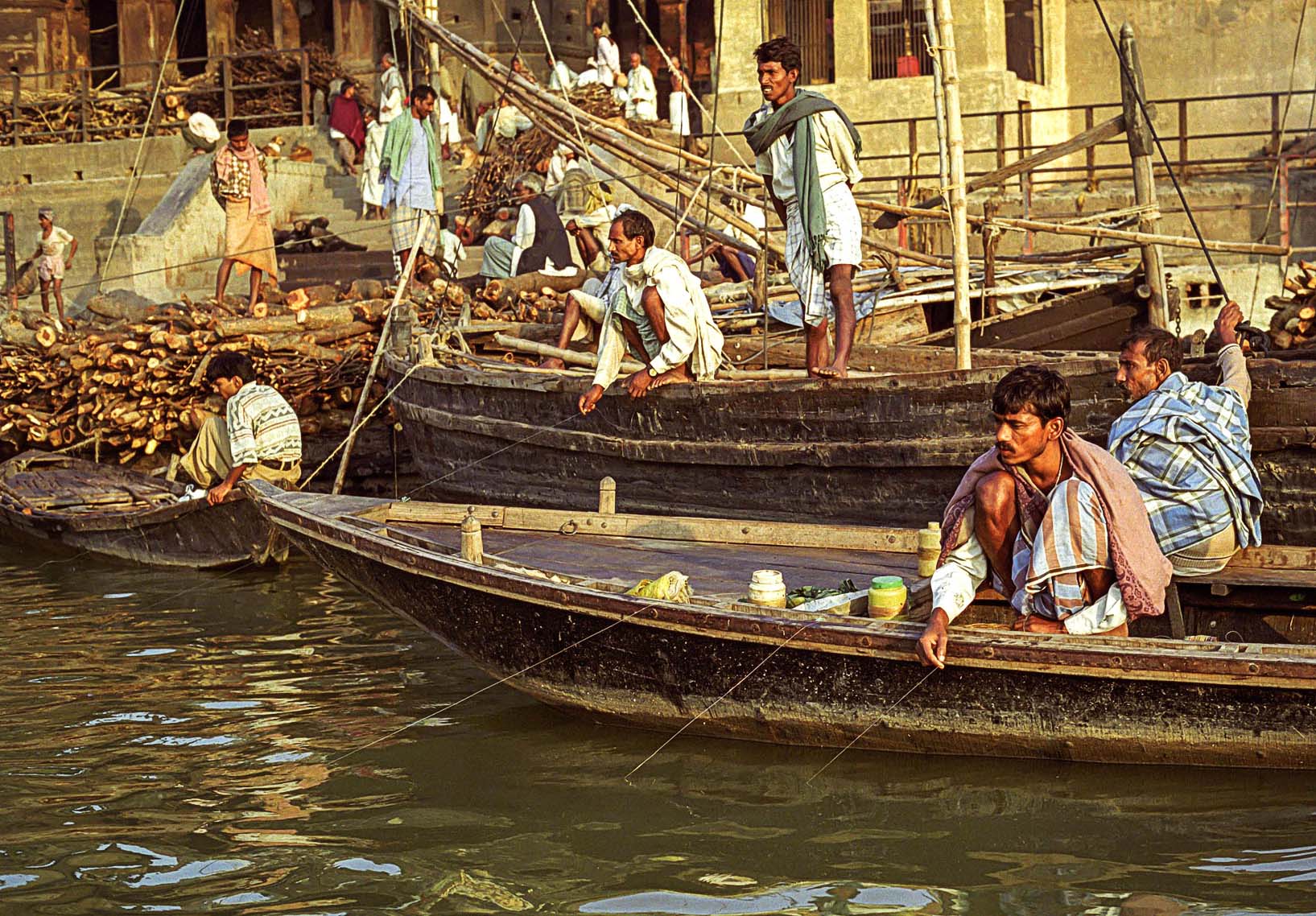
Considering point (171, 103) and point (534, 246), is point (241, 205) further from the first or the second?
point (171, 103)

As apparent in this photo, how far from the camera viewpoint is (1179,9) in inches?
809

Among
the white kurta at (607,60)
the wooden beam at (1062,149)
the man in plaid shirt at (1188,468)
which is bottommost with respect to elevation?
the man in plaid shirt at (1188,468)

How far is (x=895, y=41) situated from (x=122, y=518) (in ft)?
43.8

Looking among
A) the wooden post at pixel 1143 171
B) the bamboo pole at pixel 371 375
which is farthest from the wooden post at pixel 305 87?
the wooden post at pixel 1143 171

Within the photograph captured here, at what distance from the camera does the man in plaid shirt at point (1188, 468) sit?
230 inches

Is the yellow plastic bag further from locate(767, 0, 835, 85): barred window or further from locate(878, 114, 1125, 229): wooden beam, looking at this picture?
locate(767, 0, 835, 85): barred window

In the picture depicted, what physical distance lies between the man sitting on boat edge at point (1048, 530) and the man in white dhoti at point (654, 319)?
10.9ft

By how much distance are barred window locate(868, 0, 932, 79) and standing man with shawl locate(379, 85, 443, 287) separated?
8015 millimetres

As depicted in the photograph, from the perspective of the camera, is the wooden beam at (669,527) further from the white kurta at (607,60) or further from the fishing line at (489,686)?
the white kurta at (607,60)

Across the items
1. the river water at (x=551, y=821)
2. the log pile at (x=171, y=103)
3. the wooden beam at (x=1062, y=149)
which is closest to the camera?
the river water at (x=551, y=821)

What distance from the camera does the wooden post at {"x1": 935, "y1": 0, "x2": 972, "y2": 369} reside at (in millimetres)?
7652

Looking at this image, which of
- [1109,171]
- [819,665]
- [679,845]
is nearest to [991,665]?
[819,665]

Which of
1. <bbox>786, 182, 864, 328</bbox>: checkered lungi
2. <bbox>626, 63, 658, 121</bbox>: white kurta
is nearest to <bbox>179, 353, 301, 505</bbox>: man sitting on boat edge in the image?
<bbox>786, 182, 864, 328</bbox>: checkered lungi

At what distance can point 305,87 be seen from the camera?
71.2 ft
